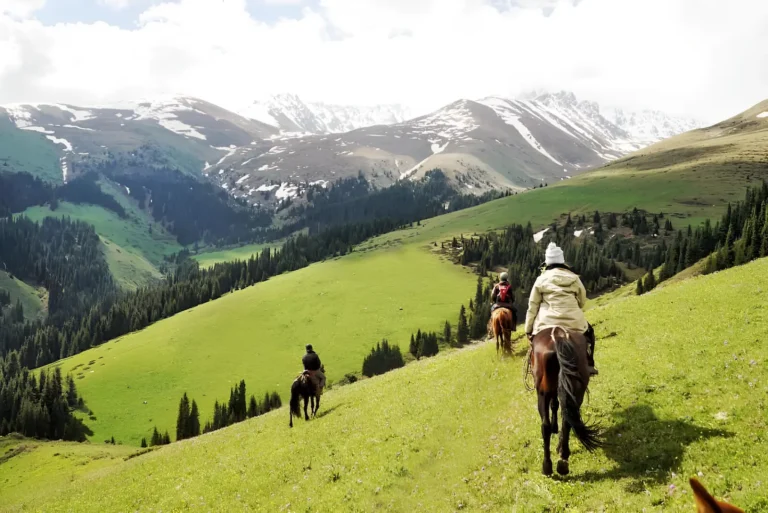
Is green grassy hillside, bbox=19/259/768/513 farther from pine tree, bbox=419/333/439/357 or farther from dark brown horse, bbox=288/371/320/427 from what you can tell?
pine tree, bbox=419/333/439/357

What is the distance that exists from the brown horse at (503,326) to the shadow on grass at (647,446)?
13012 mm

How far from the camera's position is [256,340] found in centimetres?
14950

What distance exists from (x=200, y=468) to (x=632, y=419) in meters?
23.8

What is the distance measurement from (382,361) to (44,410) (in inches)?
3365

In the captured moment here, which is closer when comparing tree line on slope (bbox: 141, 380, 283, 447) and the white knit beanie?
the white knit beanie

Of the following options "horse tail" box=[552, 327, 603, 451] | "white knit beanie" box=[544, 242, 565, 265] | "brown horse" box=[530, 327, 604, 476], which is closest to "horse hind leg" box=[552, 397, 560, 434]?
"brown horse" box=[530, 327, 604, 476]

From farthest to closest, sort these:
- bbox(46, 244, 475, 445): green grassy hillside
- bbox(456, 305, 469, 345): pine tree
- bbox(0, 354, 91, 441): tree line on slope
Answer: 1. bbox(456, 305, 469, 345): pine tree
2. bbox(46, 244, 475, 445): green grassy hillside
3. bbox(0, 354, 91, 441): tree line on slope

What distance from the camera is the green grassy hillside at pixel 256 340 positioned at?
123 m

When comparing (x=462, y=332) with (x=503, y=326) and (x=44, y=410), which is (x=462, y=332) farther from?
(x=503, y=326)

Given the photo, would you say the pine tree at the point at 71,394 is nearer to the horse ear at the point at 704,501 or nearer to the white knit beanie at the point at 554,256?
the white knit beanie at the point at 554,256

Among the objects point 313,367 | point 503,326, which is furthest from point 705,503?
point 313,367

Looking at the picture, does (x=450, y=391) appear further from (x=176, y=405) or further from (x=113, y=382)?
(x=113, y=382)

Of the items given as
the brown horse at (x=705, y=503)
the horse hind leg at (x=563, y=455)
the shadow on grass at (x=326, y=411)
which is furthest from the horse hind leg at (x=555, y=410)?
the shadow on grass at (x=326, y=411)

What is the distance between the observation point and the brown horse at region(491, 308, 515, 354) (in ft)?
95.8
